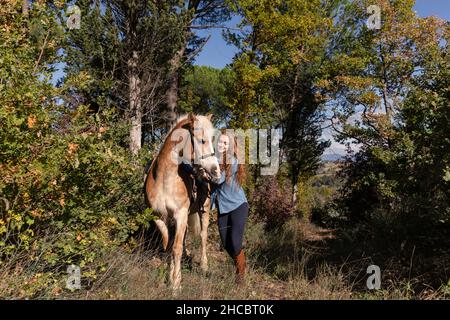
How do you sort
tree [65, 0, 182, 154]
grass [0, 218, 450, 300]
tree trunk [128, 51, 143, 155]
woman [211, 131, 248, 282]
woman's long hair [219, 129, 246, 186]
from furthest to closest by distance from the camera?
1. tree trunk [128, 51, 143, 155]
2. tree [65, 0, 182, 154]
3. woman's long hair [219, 129, 246, 186]
4. woman [211, 131, 248, 282]
5. grass [0, 218, 450, 300]

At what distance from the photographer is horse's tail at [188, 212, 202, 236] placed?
601 centimetres

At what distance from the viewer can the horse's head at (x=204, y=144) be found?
14.8 ft

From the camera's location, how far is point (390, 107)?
46.3 feet

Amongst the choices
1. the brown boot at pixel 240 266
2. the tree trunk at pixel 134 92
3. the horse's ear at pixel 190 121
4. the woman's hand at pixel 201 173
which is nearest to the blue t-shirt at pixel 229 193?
the woman's hand at pixel 201 173

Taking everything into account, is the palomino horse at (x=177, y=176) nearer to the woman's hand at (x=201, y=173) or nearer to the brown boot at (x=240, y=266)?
the woman's hand at (x=201, y=173)

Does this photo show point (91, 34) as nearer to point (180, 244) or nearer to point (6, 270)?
Result: point (180, 244)

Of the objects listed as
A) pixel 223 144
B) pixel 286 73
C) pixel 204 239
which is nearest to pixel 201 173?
pixel 223 144

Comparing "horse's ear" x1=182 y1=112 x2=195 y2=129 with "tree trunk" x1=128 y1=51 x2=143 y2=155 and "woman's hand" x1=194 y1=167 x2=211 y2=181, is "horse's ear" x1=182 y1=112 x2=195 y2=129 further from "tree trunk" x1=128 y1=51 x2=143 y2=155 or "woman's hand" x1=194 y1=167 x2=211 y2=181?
"tree trunk" x1=128 y1=51 x2=143 y2=155

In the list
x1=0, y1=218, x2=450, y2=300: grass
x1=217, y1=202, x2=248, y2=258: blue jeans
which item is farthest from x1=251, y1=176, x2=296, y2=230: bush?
x1=217, y1=202, x2=248, y2=258: blue jeans

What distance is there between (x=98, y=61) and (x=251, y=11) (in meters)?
6.43

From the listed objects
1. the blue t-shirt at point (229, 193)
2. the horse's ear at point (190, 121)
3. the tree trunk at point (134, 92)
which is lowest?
the blue t-shirt at point (229, 193)

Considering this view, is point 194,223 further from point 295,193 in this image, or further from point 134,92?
point 295,193

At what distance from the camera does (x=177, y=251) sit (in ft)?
15.6

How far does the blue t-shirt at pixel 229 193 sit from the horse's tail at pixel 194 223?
1.12 meters
